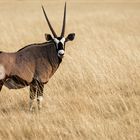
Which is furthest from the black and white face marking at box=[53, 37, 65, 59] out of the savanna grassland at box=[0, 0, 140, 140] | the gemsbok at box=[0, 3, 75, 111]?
the savanna grassland at box=[0, 0, 140, 140]

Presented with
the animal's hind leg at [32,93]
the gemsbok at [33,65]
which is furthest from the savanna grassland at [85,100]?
the gemsbok at [33,65]

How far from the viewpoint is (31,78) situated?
752 centimetres

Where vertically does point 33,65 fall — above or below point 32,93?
above

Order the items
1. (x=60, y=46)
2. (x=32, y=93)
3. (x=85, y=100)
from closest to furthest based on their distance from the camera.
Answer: (x=60, y=46) < (x=32, y=93) < (x=85, y=100)

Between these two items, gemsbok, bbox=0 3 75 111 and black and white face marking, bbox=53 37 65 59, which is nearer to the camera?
gemsbok, bbox=0 3 75 111

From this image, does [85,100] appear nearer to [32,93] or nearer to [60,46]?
[32,93]

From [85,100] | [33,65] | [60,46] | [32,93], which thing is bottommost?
[85,100]

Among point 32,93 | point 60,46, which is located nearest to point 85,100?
point 32,93

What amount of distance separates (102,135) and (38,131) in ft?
3.08

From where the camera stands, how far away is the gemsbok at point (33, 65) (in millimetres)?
7223

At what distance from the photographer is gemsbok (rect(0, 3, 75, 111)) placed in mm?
7223

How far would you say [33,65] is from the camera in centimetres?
763

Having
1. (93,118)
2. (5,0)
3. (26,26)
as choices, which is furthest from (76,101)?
(5,0)

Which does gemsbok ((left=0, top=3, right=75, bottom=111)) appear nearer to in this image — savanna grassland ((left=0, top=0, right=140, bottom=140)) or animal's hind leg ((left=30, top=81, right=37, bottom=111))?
animal's hind leg ((left=30, top=81, right=37, bottom=111))
